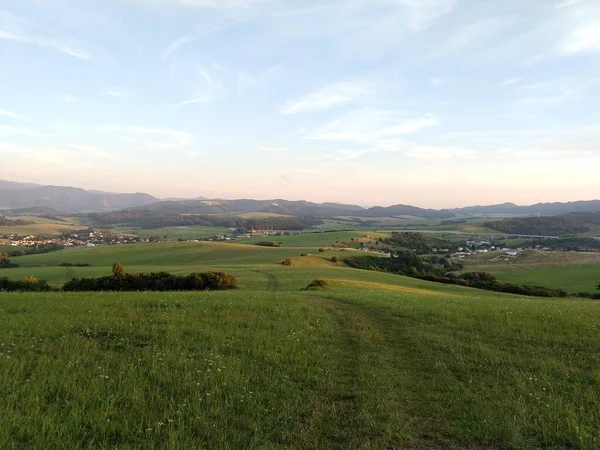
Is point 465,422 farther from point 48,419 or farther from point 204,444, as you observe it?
point 48,419

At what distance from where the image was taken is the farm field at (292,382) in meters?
6.55

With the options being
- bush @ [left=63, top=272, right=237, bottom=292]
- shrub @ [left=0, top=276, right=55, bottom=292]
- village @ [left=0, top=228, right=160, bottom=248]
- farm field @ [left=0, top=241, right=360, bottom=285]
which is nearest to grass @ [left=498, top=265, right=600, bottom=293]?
farm field @ [left=0, top=241, right=360, bottom=285]

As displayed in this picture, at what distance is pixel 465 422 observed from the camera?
23.9 ft

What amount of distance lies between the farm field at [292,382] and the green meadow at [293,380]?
0.12 ft

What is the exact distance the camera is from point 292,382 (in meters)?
9.06

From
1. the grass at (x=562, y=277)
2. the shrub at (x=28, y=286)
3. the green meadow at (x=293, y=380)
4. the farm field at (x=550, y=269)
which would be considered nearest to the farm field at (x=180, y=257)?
the shrub at (x=28, y=286)

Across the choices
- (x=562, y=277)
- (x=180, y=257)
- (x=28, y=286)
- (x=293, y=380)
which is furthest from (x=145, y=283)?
(x=562, y=277)

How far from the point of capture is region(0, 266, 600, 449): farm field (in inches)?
258

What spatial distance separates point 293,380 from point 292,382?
240 mm

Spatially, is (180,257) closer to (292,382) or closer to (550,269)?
(292,382)

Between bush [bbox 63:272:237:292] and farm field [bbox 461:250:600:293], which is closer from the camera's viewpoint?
bush [bbox 63:272:237:292]

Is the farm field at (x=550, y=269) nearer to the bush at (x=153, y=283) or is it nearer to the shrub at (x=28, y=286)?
the bush at (x=153, y=283)

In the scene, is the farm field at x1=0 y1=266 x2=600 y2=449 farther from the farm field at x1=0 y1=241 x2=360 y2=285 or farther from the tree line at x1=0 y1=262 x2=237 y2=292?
the farm field at x1=0 y1=241 x2=360 y2=285

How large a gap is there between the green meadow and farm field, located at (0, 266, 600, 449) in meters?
0.04
